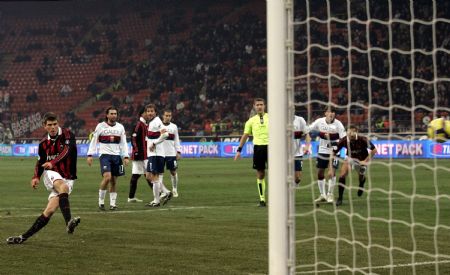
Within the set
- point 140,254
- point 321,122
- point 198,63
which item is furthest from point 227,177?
point 198,63

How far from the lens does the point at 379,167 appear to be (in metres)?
32.4

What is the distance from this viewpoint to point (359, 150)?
18.3m

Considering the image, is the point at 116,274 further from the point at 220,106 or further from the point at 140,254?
the point at 220,106

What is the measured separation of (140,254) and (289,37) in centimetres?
483

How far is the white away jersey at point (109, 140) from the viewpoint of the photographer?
17.8m

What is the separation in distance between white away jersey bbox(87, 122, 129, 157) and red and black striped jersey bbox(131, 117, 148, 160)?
1.77 meters

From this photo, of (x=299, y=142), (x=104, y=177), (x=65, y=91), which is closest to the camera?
(x=299, y=142)

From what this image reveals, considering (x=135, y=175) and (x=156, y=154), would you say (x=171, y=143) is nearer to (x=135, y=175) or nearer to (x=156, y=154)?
(x=156, y=154)

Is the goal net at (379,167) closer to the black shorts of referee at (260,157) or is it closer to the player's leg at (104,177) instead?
the black shorts of referee at (260,157)

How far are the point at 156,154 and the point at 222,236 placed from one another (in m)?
7.30

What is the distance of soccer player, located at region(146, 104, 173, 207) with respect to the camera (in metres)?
18.4

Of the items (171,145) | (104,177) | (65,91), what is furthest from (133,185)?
(65,91)

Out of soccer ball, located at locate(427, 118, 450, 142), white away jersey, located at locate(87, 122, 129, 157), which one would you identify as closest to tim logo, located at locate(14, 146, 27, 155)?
white away jersey, located at locate(87, 122, 129, 157)

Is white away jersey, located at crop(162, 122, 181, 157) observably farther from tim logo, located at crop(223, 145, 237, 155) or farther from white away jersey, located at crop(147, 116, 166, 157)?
tim logo, located at crop(223, 145, 237, 155)
